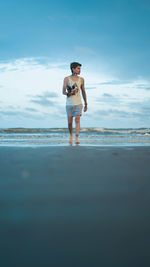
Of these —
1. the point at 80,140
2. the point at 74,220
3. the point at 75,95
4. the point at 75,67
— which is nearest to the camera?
the point at 74,220

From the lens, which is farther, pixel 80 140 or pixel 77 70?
pixel 80 140

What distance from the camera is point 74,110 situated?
6.84m

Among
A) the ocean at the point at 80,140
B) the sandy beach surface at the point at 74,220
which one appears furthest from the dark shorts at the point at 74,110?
the sandy beach surface at the point at 74,220

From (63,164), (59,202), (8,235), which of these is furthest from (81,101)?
(8,235)

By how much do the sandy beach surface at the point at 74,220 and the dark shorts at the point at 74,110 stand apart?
475cm

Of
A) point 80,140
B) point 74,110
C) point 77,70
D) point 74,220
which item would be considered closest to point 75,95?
point 74,110

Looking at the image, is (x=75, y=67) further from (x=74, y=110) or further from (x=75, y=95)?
(x=74, y=110)

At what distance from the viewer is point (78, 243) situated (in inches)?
34.6

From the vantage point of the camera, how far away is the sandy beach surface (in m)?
0.79

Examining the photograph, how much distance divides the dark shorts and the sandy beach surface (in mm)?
4749

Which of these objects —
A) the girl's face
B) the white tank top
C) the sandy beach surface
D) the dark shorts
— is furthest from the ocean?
the sandy beach surface

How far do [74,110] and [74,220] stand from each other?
5.83m

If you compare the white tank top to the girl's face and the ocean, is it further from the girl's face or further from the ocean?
the ocean

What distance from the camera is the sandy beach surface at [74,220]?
793 millimetres
